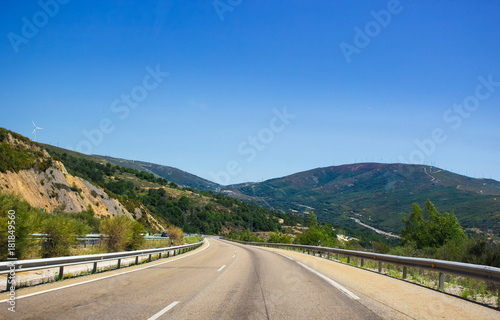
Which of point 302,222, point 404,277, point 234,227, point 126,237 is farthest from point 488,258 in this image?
point 302,222

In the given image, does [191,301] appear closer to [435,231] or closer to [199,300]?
[199,300]

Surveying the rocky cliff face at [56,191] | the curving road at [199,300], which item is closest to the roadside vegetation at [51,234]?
the curving road at [199,300]

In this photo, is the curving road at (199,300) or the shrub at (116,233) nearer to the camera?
the curving road at (199,300)

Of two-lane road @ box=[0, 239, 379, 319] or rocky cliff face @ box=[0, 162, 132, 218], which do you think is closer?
two-lane road @ box=[0, 239, 379, 319]

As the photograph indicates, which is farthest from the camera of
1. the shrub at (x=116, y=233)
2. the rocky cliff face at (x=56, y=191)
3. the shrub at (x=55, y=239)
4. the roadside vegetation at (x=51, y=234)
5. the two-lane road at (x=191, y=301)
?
the rocky cliff face at (x=56, y=191)

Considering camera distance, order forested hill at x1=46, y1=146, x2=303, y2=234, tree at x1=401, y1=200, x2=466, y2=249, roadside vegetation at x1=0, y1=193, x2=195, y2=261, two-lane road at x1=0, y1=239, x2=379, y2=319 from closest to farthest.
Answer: two-lane road at x1=0, y1=239, x2=379, y2=319
roadside vegetation at x1=0, y1=193, x2=195, y2=261
tree at x1=401, y1=200, x2=466, y2=249
forested hill at x1=46, y1=146, x2=303, y2=234

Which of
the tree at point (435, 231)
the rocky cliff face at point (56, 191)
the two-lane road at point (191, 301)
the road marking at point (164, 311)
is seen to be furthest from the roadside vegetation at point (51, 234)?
the tree at point (435, 231)

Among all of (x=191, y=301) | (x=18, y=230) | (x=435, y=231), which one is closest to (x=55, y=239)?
(x=18, y=230)

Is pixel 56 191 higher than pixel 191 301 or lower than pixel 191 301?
higher

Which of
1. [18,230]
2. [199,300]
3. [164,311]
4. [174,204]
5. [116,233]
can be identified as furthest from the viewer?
[174,204]

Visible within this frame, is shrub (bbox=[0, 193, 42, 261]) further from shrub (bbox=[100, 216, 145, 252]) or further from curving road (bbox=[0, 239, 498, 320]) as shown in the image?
shrub (bbox=[100, 216, 145, 252])

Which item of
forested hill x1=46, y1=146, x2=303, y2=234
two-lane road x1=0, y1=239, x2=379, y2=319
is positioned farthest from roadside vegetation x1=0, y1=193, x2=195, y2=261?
forested hill x1=46, y1=146, x2=303, y2=234

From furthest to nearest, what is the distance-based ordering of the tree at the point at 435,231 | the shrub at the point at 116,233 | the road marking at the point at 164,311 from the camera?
the tree at the point at 435,231, the shrub at the point at 116,233, the road marking at the point at 164,311

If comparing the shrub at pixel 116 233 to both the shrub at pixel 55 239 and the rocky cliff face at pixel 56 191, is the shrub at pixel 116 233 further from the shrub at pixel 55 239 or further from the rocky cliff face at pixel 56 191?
the rocky cliff face at pixel 56 191
